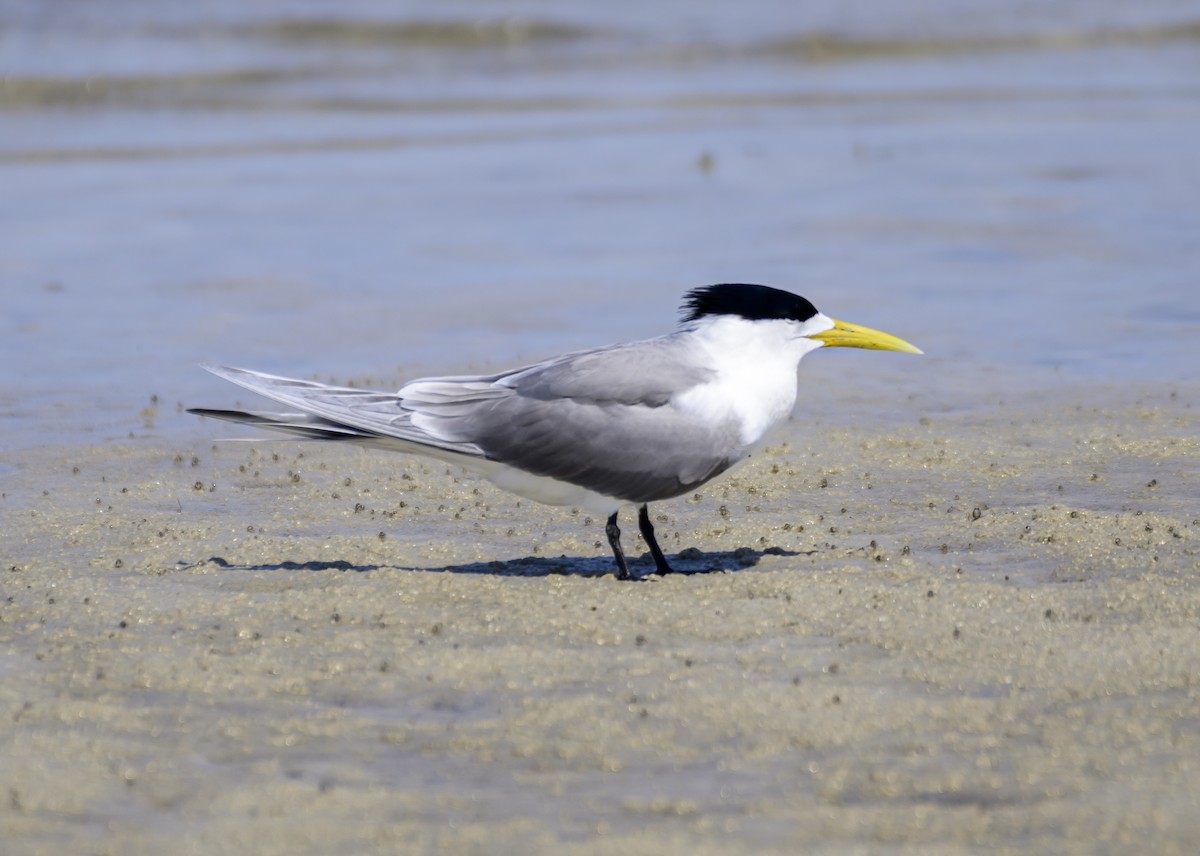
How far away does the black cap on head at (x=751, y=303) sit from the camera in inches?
185

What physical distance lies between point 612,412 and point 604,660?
106cm

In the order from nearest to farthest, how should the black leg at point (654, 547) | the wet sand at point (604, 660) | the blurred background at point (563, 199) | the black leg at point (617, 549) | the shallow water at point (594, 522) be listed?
the wet sand at point (604, 660)
the shallow water at point (594, 522)
the black leg at point (617, 549)
the black leg at point (654, 547)
the blurred background at point (563, 199)

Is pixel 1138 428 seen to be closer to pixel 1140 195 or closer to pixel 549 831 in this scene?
pixel 549 831

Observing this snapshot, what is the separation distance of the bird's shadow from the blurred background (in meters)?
1.81

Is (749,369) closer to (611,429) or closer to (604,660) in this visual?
(611,429)

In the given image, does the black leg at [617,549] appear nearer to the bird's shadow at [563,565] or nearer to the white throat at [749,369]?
the bird's shadow at [563,565]

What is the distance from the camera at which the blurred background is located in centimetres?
734

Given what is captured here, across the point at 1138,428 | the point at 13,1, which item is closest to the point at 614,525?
the point at 1138,428

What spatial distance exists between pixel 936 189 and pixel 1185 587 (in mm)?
6809

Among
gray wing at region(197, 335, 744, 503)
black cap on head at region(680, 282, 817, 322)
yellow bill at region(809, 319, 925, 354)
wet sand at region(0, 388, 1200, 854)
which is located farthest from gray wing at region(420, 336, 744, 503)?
yellow bill at region(809, 319, 925, 354)

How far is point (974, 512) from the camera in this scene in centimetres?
497

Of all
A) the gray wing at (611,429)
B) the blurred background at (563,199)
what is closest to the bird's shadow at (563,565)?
the gray wing at (611,429)

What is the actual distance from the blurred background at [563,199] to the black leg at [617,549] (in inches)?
87.5

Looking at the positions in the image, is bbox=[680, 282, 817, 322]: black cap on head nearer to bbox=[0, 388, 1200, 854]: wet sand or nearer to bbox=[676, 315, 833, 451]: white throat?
bbox=[676, 315, 833, 451]: white throat
